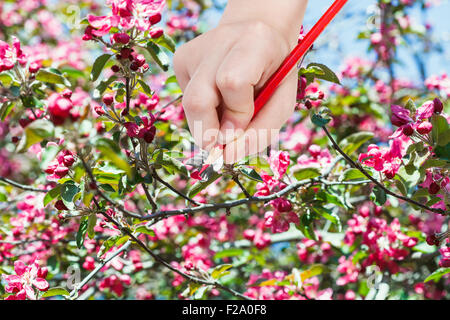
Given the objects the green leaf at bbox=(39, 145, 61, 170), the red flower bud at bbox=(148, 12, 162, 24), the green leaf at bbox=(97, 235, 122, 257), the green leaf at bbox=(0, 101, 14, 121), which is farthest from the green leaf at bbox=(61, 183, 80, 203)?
the red flower bud at bbox=(148, 12, 162, 24)

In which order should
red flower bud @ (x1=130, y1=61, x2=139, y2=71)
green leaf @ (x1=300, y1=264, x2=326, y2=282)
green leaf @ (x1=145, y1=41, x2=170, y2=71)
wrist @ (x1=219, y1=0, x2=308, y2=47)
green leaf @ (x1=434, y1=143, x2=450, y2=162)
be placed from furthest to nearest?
1. green leaf @ (x1=300, y1=264, x2=326, y2=282)
2. green leaf @ (x1=145, y1=41, x2=170, y2=71)
3. red flower bud @ (x1=130, y1=61, x2=139, y2=71)
4. green leaf @ (x1=434, y1=143, x2=450, y2=162)
5. wrist @ (x1=219, y1=0, x2=308, y2=47)

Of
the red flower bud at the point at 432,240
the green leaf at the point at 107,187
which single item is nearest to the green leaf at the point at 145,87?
the green leaf at the point at 107,187

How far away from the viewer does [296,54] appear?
906 mm

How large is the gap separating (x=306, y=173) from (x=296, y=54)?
0.73 meters

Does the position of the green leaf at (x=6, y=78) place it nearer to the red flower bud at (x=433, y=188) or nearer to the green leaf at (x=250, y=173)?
the green leaf at (x=250, y=173)

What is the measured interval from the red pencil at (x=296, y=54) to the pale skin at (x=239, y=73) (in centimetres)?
2

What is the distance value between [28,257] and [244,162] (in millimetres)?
1352

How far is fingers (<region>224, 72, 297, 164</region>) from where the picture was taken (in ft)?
3.15

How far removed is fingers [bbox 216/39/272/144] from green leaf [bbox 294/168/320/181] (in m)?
0.69

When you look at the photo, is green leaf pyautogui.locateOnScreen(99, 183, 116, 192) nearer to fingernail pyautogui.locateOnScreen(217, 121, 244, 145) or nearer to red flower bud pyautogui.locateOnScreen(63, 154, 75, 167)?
red flower bud pyautogui.locateOnScreen(63, 154, 75, 167)

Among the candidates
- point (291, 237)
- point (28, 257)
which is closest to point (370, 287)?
point (291, 237)

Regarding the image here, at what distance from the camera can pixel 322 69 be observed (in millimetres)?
1453

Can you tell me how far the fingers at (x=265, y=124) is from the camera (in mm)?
960

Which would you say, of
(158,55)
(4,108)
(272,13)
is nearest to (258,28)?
(272,13)
